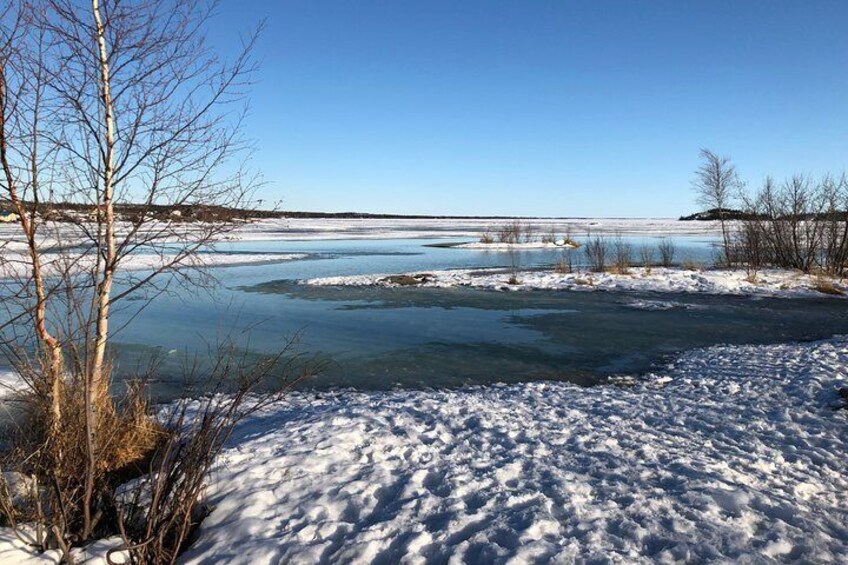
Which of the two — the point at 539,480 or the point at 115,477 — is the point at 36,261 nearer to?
the point at 115,477

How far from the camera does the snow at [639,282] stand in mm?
17734

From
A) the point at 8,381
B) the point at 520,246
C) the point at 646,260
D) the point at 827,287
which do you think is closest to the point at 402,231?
the point at 520,246

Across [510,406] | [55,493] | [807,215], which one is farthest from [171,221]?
[807,215]

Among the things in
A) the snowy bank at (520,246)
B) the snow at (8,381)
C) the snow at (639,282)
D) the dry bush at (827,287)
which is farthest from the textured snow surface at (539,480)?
the snowy bank at (520,246)

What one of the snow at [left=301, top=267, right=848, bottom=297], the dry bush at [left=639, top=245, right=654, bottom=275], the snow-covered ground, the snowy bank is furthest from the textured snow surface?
the snowy bank

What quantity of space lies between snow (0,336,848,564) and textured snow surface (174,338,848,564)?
2 centimetres

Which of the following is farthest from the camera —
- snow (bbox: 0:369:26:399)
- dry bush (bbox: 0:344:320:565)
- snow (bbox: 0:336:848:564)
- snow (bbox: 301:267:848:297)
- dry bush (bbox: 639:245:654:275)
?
dry bush (bbox: 639:245:654:275)

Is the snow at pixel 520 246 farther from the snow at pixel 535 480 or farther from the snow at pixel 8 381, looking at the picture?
the snow at pixel 8 381

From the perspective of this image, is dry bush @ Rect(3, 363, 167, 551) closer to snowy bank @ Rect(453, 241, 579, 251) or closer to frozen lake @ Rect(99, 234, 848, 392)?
frozen lake @ Rect(99, 234, 848, 392)

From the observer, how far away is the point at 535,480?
439cm

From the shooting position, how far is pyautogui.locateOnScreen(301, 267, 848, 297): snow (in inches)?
698

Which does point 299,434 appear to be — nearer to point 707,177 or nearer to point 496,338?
point 496,338

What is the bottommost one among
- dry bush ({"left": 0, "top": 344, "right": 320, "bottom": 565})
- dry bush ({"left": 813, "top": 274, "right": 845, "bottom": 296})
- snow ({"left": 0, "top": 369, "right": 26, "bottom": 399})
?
dry bush ({"left": 813, "top": 274, "right": 845, "bottom": 296})

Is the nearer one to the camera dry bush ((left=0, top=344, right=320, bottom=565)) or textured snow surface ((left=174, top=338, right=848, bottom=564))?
dry bush ((left=0, top=344, right=320, bottom=565))
